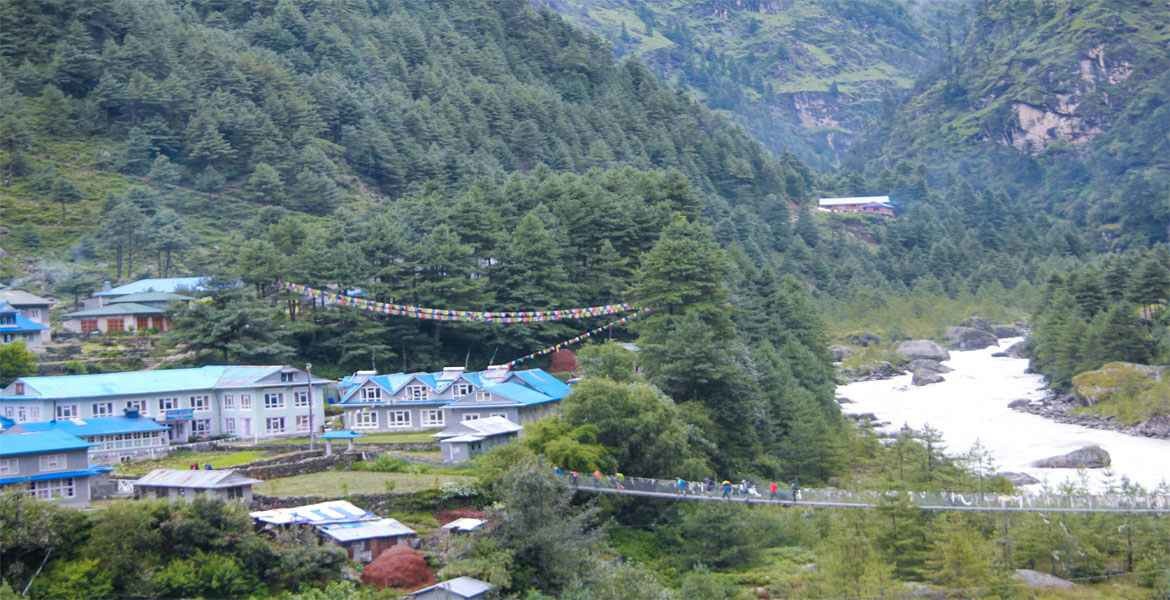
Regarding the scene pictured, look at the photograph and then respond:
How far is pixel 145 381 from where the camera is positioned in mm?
38031

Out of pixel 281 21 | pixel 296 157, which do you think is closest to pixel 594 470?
pixel 296 157

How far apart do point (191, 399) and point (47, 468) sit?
27.9 ft

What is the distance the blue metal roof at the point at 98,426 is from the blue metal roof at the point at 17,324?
906 centimetres

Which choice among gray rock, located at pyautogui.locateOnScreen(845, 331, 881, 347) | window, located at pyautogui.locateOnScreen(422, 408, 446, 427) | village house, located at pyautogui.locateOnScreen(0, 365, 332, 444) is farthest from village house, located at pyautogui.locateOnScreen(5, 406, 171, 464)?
gray rock, located at pyautogui.locateOnScreen(845, 331, 881, 347)

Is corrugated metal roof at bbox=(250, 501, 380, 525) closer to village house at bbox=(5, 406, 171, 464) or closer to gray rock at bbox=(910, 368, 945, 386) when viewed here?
village house at bbox=(5, 406, 171, 464)

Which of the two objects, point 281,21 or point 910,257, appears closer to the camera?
point 281,21

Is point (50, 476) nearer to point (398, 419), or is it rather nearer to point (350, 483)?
point (350, 483)

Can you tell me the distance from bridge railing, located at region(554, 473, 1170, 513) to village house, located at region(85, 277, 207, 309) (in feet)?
65.7

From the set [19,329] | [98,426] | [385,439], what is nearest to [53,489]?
[98,426]

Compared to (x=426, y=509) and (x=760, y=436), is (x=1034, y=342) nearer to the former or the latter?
(x=760, y=436)

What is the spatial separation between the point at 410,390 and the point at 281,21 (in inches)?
1879

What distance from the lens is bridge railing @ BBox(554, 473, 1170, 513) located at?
103ft

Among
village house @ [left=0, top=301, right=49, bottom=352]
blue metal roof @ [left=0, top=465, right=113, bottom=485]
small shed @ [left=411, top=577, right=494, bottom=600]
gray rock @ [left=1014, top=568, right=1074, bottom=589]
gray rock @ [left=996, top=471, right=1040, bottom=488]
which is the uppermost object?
village house @ [left=0, top=301, right=49, bottom=352]

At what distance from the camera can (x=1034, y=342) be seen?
70.2 metres
